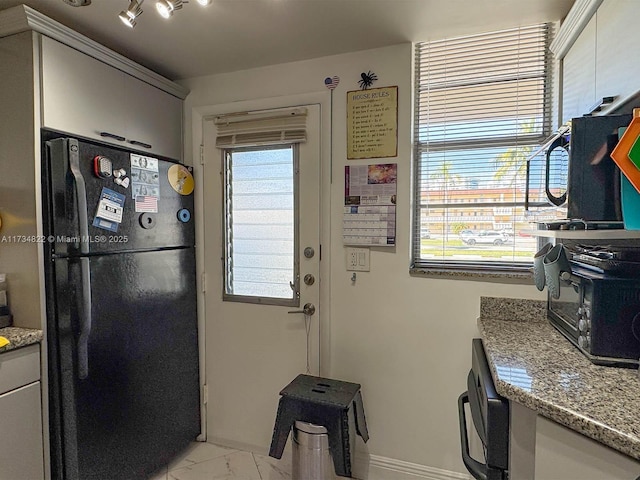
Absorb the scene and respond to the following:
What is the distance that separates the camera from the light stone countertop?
A: 0.81 metres

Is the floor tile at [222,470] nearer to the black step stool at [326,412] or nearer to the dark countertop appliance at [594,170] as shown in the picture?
the black step stool at [326,412]

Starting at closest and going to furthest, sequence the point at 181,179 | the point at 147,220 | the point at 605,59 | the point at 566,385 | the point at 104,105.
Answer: the point at 566,385 < the point at 605,59 < the point at 104,105 < the point at 147,220 < the point at 181,179

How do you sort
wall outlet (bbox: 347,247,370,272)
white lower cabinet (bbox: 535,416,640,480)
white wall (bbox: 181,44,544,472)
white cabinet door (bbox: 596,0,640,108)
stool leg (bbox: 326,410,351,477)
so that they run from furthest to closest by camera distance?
wall outlet (bbox: 347,247,370,272), white wall (bbox: 181,44,544,472), stool leg (bbox: 326,410,351,477), white cabinet door (bbox: 596,0,640,108), white lower cabinet (bbox: 535,416,640,480)

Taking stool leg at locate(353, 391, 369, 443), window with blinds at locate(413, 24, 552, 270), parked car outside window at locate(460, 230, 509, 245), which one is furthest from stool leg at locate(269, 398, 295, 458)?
parked car outside window at locate(460, 230, 509, 245)

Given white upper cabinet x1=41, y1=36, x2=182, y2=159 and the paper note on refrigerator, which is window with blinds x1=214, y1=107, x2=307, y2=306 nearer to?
white upper cabinet x1=41, y1=36, x2=182, y2=159

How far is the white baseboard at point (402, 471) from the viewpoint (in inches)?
74.5

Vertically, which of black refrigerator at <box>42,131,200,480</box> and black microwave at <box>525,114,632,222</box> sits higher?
black microwave at <box>525,114,632,222</box>

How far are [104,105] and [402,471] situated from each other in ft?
7.95

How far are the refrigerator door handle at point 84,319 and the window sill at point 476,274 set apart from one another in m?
1.52

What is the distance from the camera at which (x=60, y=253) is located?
4.98 ft

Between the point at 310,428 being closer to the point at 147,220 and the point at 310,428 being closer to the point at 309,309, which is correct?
A: the point at 309,309

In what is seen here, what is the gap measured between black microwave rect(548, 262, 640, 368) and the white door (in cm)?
126

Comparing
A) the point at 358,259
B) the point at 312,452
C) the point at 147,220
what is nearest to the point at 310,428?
the point at 312,452

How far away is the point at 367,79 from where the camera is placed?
1.95 metres
